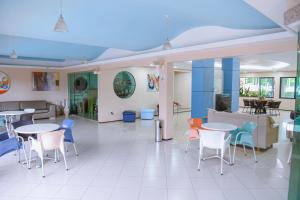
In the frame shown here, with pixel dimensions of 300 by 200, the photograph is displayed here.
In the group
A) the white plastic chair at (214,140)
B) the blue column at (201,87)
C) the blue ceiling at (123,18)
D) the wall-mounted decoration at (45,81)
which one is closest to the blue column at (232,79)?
the blue column at (201,87)

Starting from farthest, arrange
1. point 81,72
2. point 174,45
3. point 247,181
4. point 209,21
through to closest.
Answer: point 81,72 → point 174,45 → point 209,21 → point 247,181

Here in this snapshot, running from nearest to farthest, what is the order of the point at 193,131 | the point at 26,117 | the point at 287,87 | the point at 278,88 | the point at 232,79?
the point at 193,131, the point at 26,117, the point at 232,79, the point at 287,87, the point at 278,88

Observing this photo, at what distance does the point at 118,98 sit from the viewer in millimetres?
9656

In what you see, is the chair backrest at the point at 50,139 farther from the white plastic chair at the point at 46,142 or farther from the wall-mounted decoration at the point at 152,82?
the wall-mounted decoration at the point at 152,82

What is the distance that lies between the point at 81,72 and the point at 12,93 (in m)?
3.11

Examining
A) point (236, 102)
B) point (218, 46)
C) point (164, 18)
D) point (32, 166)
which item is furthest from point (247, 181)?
point (236, 102)

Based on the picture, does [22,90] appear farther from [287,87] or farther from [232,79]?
[287,87]

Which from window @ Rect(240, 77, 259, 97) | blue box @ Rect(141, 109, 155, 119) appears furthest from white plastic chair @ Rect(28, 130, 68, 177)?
window @ Rect(240, 77, 259, 97)

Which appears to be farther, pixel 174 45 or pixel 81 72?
pixel 81 72

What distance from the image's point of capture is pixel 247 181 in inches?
142

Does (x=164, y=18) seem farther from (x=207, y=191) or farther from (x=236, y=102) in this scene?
(x=236, y=102)

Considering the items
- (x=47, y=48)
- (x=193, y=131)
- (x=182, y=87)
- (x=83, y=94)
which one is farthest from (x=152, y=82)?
(x=193, y=131)

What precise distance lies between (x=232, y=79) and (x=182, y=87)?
437cm

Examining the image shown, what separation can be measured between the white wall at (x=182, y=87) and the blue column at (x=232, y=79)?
398 cm
